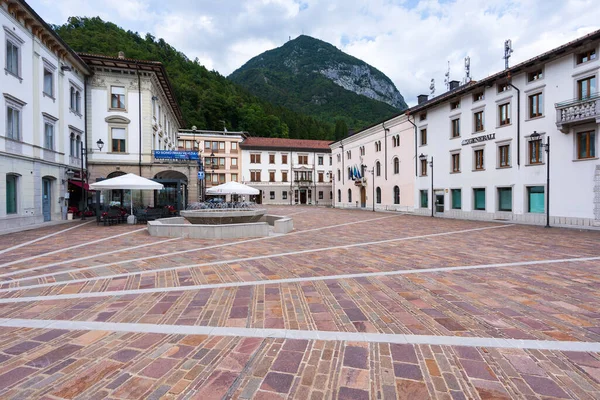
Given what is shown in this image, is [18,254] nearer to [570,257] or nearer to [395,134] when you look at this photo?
[570,257]

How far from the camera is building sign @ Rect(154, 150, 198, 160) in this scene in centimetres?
2372

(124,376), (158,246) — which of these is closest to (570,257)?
(124,376)

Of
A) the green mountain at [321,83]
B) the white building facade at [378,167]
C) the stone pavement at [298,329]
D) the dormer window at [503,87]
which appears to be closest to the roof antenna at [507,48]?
the dormer window at [503,87]

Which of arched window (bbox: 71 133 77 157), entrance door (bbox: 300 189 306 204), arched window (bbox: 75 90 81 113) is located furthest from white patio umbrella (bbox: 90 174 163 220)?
entrance door (bbox: 300 189 306 204)

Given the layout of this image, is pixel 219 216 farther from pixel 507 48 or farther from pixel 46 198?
pixel 507 48

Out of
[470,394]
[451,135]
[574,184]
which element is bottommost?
[470,394]

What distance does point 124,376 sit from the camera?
2.79 metres

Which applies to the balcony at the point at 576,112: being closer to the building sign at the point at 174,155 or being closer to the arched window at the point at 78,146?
the building sign at the point at 174,155

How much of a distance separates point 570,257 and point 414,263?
4.53m

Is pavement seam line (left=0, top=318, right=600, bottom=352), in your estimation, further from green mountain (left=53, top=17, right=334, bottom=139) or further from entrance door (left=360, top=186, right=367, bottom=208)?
green mountain (left=53, top=17, right=334, bottom=139)

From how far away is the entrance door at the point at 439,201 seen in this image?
2586 cm

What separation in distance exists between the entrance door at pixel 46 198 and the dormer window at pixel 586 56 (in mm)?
31291

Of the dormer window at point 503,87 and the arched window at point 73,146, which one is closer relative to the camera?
the dormer window at point 503,87

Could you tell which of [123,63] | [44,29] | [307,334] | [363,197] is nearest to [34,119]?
[44,29]
